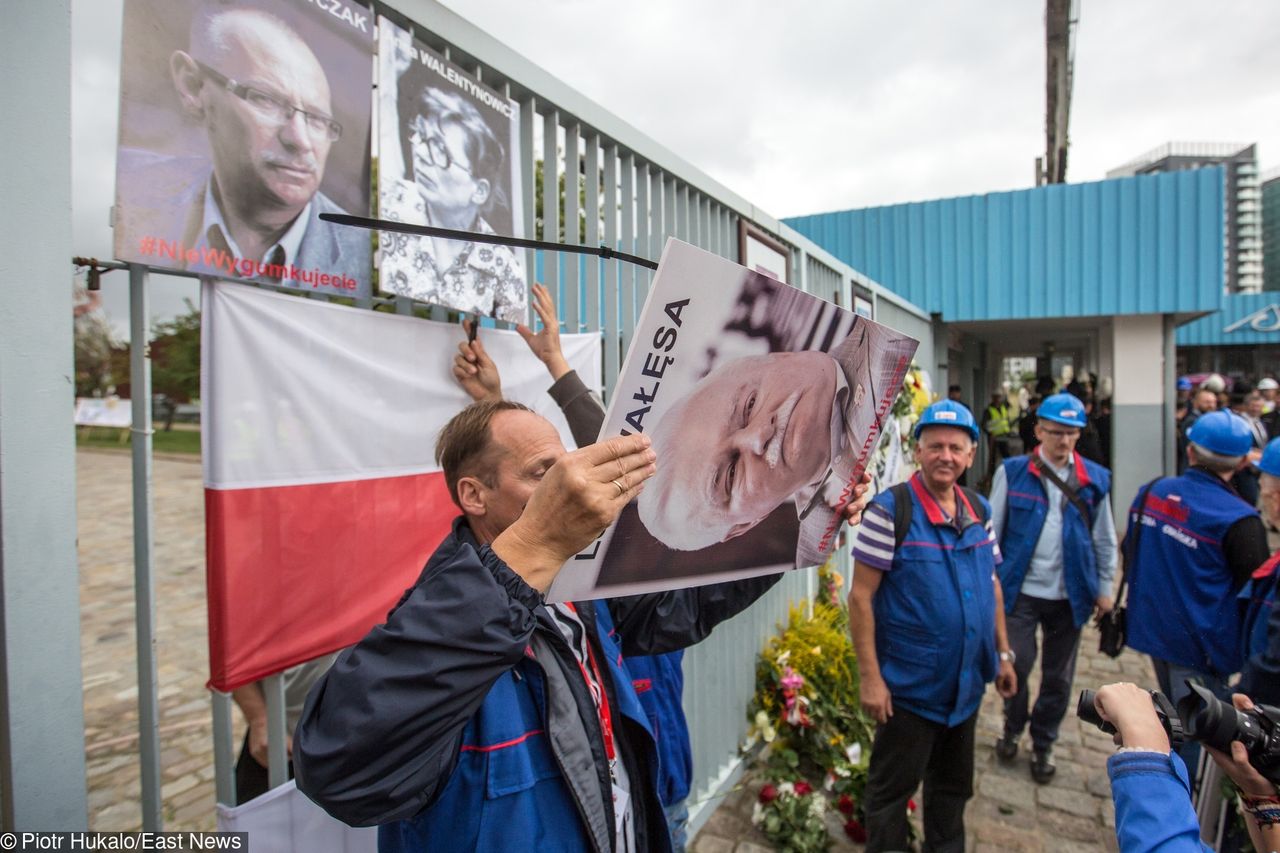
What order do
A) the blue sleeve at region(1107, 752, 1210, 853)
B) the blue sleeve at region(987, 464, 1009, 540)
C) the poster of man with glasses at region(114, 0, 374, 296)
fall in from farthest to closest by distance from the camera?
1. the blue sleeve at region(987, 464, 1009, 540)
2. the poster of man with glasses at region(114, 0, 374, 296)
3. the blue sleeve at region(1107, 752, 1210, 853)

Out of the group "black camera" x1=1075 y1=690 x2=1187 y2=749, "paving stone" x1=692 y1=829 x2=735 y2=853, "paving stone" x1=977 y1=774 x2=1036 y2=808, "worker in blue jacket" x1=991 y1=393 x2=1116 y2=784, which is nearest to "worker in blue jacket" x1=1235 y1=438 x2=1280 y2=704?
"worker in blue jacket" x1=991 y1=393 x2=1116 y2=784

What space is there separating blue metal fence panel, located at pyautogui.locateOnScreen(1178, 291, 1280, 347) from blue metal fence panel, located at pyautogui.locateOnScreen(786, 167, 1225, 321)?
16134 millimetres

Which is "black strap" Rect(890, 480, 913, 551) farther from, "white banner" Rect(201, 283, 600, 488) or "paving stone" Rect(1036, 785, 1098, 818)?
"paving stone" Rect(1036, 785, 1098, 818)

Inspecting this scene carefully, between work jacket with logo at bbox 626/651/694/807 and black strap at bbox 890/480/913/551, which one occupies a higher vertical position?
black strap at bbox 890/480/913/551

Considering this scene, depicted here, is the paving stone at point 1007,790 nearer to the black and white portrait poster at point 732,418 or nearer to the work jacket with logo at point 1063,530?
the work jacket with logo at point 1063,530

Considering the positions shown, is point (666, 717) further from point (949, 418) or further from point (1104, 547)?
point (1104, 547)

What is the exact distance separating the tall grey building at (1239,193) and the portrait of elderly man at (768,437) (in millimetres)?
100098

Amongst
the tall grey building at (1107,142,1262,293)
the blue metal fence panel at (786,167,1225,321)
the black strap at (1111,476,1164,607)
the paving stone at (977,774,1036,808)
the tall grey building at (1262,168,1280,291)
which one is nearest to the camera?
the black strap at (1111,476,1164,607)

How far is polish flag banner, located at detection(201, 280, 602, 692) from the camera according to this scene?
158 centimetres

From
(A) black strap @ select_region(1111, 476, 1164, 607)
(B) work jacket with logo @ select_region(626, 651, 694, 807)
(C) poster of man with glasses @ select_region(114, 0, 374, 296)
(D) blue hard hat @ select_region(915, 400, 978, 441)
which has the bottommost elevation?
(B) work jacket with logo @ select_region(626, 651, 694, 807)

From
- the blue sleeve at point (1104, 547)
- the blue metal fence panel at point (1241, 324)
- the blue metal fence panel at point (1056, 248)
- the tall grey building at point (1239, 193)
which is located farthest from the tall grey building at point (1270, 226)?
the blue sleeve at point (1104, 547)

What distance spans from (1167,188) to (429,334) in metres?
11.8

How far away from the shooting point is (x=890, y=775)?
2844 millimetres

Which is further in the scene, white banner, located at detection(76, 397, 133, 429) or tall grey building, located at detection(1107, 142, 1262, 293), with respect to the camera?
tall grey building, located at detection(1107, 142, 1262, 293)
